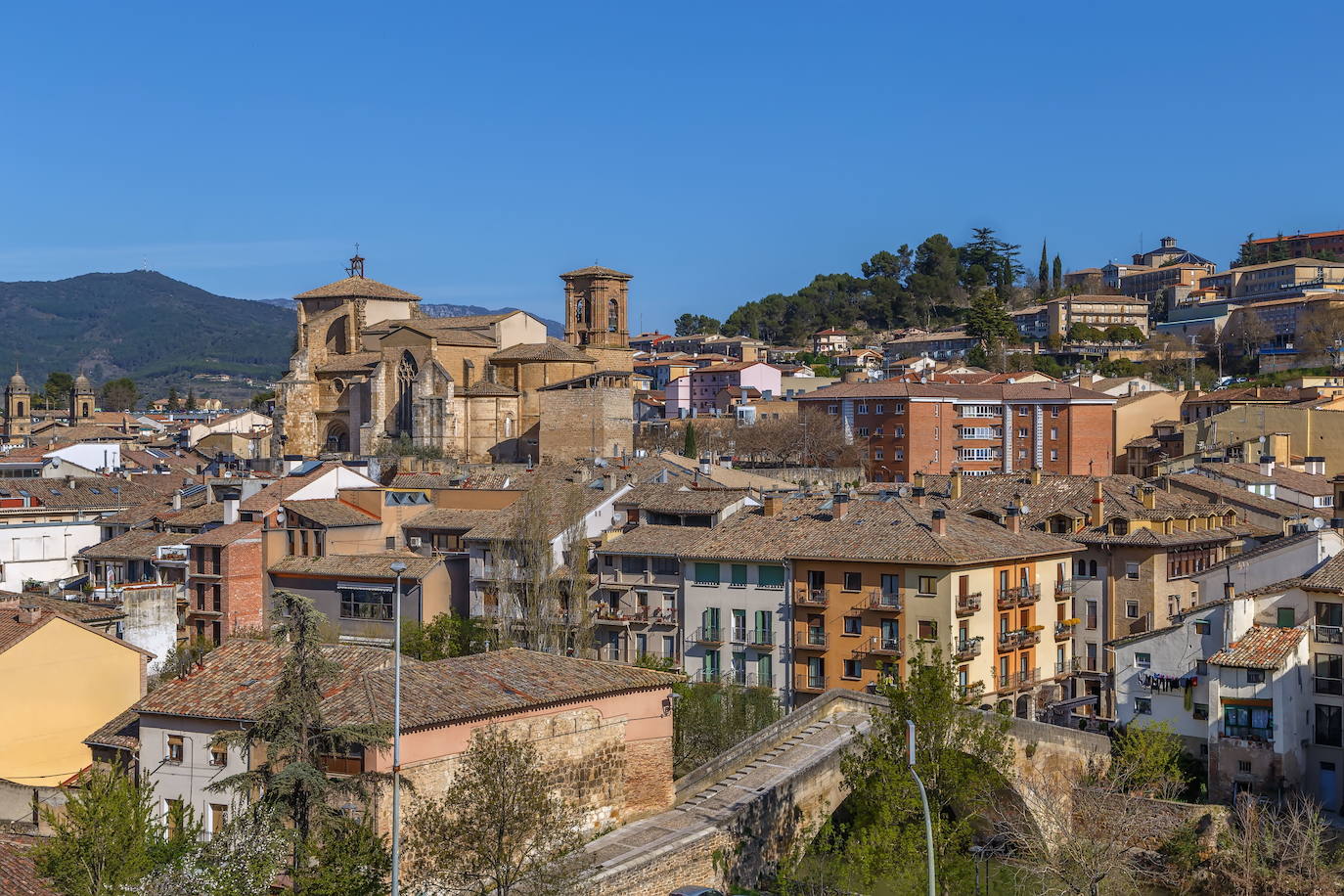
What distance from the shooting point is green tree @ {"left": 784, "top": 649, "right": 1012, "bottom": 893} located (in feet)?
82.4

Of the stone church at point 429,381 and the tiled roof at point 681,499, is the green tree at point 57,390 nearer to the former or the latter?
the stone church at point 429,381

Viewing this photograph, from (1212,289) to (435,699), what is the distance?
128 m

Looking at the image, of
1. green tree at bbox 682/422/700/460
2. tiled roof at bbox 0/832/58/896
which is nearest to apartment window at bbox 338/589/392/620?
tiled roof at bbox 0/832/58/896

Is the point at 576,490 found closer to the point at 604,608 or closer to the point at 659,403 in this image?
the point at 604,608

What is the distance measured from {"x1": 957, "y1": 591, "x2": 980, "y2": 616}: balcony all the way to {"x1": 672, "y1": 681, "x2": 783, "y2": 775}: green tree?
4.97 metres

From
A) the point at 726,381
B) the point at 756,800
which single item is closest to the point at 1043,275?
the point at 726,381

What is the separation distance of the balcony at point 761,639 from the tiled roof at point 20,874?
71.8 ft

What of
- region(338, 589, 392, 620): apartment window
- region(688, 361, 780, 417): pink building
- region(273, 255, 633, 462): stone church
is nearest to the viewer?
region(338, 589, 392, 620): apartment window

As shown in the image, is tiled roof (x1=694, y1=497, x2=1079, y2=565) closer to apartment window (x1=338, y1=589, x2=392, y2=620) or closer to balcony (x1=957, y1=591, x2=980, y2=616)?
balcony (x1=957, y1=591, x2=980, y2=616)

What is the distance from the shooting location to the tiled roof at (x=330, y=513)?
47.9 m

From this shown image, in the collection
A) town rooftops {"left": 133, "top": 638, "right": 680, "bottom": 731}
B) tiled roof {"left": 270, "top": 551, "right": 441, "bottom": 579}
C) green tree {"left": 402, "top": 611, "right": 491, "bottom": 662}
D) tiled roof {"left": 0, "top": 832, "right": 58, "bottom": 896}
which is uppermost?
town rooftops {"left": 133, "top": 638, "right": 680, "bottom": 731}

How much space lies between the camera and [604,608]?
44062 mm

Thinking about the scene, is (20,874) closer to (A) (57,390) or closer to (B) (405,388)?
(B) (405,388)

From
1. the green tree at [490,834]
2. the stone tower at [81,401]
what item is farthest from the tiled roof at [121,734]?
the stone tower at [81,401]
